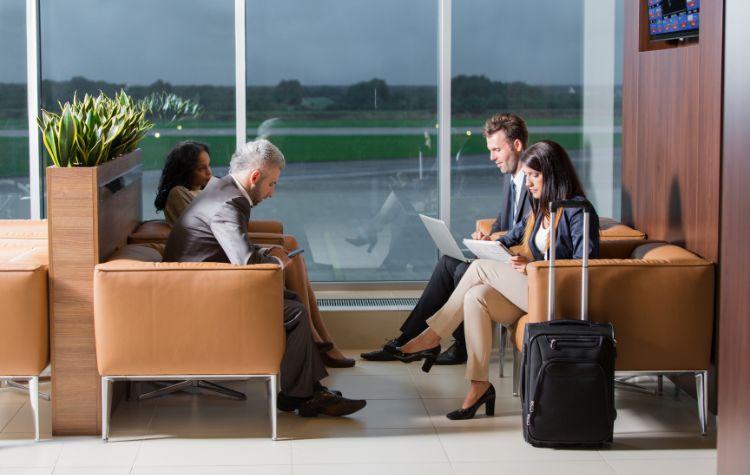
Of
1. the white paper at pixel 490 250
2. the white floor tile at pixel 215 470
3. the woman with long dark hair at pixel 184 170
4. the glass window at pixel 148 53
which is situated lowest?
the white floor tile at pixel 215 470

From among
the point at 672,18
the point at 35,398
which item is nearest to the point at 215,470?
the point at 35,398

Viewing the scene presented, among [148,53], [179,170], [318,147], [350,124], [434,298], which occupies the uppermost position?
[148,53]

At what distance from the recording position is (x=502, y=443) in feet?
14.3

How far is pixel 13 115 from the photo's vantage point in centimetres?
677

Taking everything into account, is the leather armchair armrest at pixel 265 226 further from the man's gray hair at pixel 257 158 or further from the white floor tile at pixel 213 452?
the white floor tile at pixel 213 452

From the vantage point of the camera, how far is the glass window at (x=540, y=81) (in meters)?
6.69

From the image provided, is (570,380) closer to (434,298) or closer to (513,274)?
(513,274)

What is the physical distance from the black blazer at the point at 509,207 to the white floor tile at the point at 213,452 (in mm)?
1766

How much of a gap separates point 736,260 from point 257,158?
8.11 feet

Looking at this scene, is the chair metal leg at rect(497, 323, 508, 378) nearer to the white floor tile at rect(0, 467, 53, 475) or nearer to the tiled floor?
the tiled floor

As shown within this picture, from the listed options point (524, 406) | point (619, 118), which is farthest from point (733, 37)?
point (619, 118)

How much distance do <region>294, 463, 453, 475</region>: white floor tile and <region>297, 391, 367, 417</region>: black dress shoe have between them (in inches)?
23.8

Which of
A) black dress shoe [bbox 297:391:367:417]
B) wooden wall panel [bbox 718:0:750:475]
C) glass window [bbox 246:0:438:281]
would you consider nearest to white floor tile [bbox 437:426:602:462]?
black dress shoe [bbox 297:391:367:417]

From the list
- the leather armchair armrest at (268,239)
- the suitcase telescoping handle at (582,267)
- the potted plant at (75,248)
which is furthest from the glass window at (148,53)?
the suitcase telescoping handle at (582,267)
